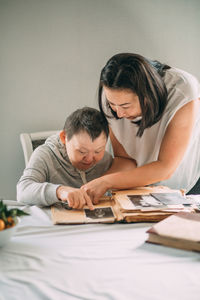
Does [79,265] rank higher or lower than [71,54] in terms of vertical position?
lower

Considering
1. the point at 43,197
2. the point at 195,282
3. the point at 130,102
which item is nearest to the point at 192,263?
the point at 195,282

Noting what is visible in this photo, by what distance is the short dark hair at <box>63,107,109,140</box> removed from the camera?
1.37 metres

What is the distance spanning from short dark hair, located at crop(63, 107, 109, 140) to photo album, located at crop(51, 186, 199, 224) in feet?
0.95

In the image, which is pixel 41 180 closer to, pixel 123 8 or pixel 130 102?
pixel 130 102

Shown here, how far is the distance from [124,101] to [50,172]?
1.44ft

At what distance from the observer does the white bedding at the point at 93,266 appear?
642 millimetres

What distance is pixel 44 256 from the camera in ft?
2.62

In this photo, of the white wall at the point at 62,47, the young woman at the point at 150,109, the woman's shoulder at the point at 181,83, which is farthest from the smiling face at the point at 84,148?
the white wall at the point at 62,47

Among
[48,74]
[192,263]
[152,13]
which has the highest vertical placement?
[152,13]

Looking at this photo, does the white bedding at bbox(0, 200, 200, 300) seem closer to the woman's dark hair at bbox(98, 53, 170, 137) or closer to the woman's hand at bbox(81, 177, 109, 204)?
the woman's hand at bbox(81, 177, 109, 204)

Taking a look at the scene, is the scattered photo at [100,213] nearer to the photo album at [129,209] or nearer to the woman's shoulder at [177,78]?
the photo album at [129,209]

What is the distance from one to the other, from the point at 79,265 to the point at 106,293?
0.13 metres

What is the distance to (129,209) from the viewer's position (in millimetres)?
1039

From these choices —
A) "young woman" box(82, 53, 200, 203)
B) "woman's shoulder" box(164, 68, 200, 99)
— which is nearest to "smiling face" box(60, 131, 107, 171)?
"young woman" box(82, 53, 200, 203)
